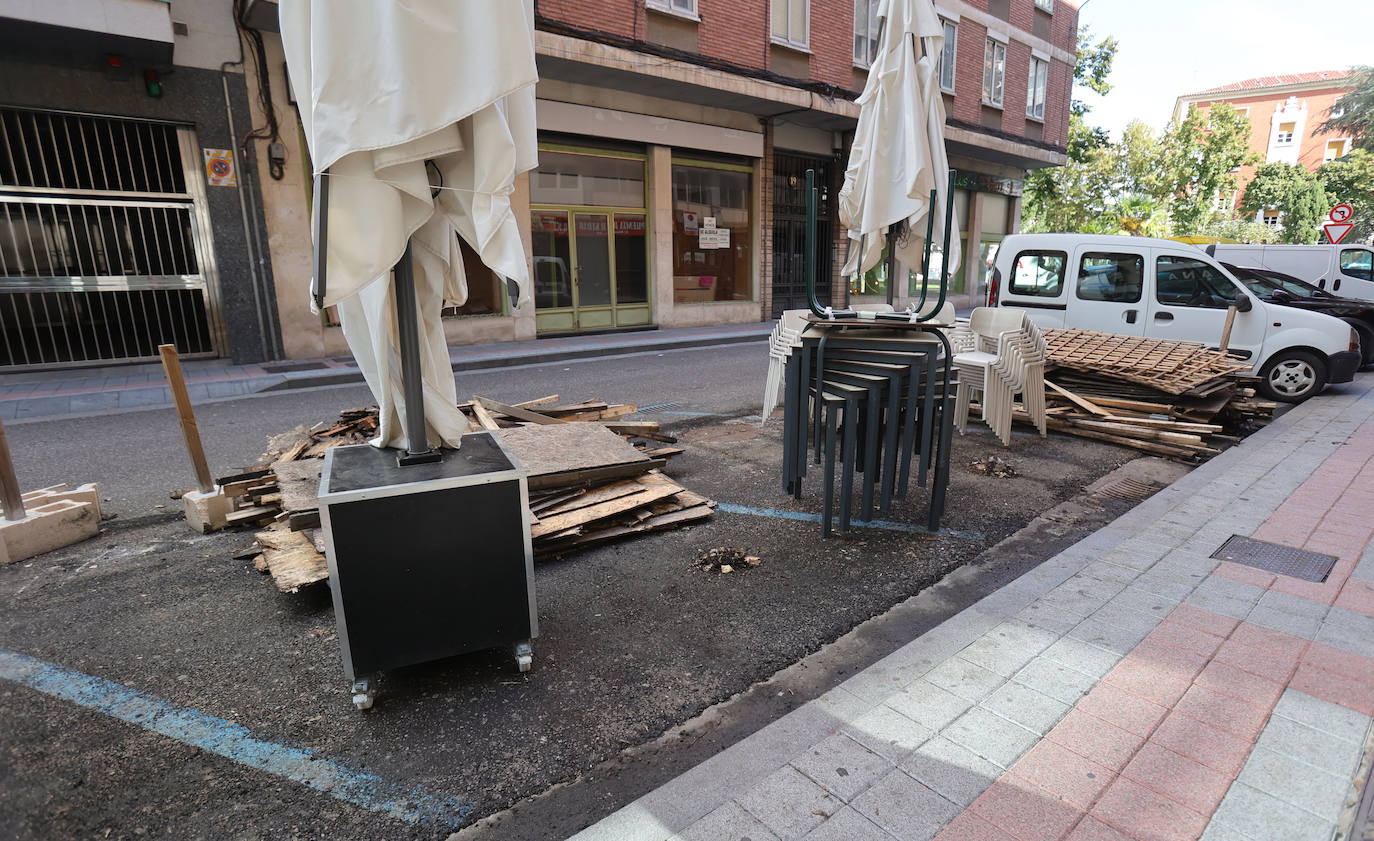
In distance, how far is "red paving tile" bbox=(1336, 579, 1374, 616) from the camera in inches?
130

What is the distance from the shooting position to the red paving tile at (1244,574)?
11.8 ft

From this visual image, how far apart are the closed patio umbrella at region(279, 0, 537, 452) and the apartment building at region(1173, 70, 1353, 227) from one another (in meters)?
80.8

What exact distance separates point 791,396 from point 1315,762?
2.97m

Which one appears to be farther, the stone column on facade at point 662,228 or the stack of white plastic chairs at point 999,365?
the stone column on facade at point 662,228

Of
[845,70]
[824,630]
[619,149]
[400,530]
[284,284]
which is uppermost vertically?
[845,70]

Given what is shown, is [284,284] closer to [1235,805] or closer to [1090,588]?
[1090,588]

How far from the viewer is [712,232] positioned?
1702 cm

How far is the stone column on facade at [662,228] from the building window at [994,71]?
1232cm

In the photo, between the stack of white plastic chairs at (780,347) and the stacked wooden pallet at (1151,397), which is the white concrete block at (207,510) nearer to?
the stack of white plastic chairs at (780,347)

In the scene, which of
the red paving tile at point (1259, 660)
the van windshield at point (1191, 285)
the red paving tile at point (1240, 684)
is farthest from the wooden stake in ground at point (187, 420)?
the van windshield at point (1191, 285)

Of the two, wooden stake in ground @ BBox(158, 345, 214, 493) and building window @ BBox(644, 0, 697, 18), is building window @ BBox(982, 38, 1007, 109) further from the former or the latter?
wooden stake in ground @ BBox(158, 345, 214, 493)

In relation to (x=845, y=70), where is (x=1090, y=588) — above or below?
below

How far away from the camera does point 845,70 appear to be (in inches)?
680

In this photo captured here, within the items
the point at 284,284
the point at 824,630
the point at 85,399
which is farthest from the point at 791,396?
the point at 284,284
